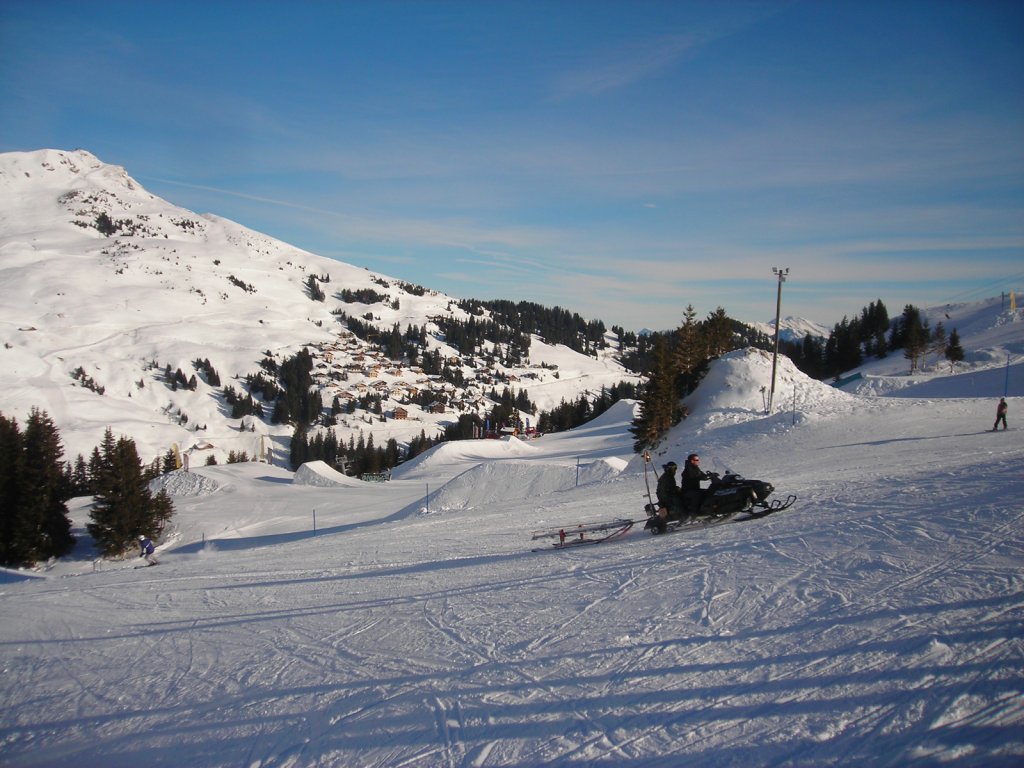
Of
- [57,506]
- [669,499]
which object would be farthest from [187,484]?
[669,499]

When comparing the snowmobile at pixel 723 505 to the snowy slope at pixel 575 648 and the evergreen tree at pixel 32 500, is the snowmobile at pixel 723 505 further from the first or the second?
the evergreen tree at pixel 32 500

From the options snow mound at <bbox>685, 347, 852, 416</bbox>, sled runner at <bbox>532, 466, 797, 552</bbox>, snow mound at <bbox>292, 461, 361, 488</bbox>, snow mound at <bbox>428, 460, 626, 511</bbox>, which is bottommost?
snow mound at <bbox>292, 461, 361, 488</bbox>

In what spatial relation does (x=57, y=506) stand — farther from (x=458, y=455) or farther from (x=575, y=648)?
(x=575, y=648)

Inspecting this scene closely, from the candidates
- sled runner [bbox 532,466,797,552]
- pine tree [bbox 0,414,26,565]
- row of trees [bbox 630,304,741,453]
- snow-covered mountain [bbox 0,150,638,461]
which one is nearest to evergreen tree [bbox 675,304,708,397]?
row of trees [bbox 630,304,741,453]

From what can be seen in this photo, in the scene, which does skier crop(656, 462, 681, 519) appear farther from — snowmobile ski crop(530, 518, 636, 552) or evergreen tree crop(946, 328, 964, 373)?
evergreen tree crop(946, 328, 964, 373)

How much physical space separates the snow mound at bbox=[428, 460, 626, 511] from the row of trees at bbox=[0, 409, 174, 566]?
16169mm

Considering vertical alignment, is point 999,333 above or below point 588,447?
above

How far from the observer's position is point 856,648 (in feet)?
18.2

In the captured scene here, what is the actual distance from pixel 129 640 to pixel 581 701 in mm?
7331

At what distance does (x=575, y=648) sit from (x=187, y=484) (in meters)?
42.6

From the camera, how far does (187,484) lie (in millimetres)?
41594

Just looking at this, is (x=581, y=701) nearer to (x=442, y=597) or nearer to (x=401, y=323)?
(x=442, y=597)

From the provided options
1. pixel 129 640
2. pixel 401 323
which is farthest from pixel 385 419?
pixel 129 640

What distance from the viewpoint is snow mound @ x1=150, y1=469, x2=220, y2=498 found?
4075 cm
